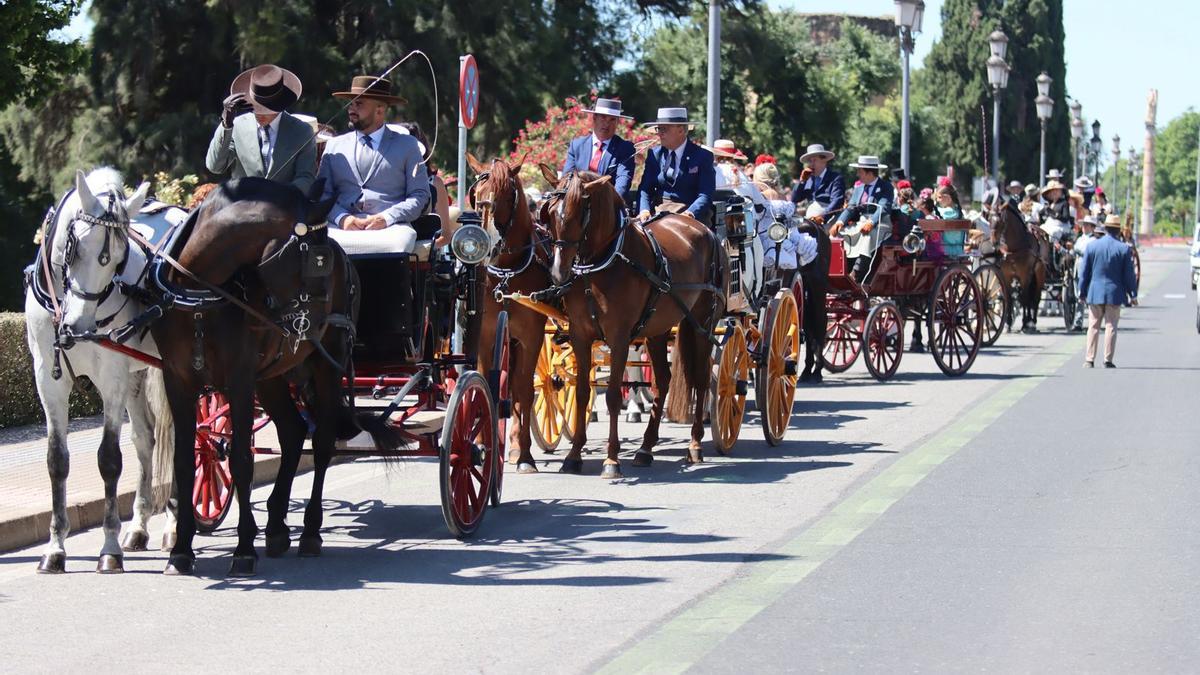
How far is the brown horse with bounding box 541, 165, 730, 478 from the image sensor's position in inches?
443

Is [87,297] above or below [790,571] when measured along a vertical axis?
above

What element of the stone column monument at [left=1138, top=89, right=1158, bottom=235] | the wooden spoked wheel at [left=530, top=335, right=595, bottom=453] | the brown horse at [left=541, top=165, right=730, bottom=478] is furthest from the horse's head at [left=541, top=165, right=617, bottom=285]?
the stone column monument at [left=1138, top=89, right=1158, bottom=235]

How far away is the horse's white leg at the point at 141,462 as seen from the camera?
8969mm

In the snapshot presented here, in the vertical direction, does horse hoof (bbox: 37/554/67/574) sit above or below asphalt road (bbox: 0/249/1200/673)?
above

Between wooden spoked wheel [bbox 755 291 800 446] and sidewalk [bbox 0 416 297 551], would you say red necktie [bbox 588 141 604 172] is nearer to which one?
wooden spoked wheel [bbox 755 291 800 446]

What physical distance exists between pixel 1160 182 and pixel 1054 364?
154m

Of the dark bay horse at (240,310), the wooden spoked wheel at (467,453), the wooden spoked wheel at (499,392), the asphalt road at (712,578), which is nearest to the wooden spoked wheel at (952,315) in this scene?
the asphalt road at (712,578)

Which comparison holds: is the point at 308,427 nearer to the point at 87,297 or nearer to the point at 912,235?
the point at 87,297

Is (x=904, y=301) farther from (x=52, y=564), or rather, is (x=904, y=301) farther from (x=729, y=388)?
(x=52, y=564)

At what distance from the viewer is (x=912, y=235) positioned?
64.4 feet

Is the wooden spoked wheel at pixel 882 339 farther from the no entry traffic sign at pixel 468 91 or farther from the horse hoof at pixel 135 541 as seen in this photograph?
the horse hoof at pixel 135 541

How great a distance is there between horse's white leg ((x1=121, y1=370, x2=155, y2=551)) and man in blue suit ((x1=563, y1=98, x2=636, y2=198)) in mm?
4325

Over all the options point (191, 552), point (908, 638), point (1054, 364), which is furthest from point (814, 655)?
point (1054, 364)

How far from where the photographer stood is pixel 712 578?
26.9 feet
